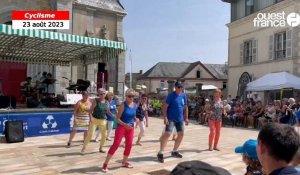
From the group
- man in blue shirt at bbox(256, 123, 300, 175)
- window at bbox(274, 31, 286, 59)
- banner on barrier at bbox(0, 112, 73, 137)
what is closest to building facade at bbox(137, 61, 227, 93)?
window at bbox(274, 31, 286, 59)

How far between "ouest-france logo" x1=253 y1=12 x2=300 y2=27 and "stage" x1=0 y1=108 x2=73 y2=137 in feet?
53.0

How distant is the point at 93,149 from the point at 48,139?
2490 millimetres

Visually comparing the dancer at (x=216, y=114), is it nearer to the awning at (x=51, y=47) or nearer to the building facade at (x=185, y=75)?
the awning at (x=51, y=47)

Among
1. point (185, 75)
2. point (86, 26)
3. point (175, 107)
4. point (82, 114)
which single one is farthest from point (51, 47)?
point (185, 75)

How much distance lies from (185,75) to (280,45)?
46.8 metres

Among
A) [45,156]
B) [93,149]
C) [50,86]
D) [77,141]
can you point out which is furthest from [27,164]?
[50,86]

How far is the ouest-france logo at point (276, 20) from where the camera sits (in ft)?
75.8

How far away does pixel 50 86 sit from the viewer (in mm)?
18719

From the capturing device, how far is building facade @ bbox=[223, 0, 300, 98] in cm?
2342

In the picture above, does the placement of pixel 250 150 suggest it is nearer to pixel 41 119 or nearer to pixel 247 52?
pixel 41 119

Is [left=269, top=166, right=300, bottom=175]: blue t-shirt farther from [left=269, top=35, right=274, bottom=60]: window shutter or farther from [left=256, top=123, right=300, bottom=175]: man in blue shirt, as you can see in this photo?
[left=269, top=35, right=274, bottom=60]: window shutter

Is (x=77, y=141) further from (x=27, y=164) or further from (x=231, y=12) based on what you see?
(x=231, y=12)
